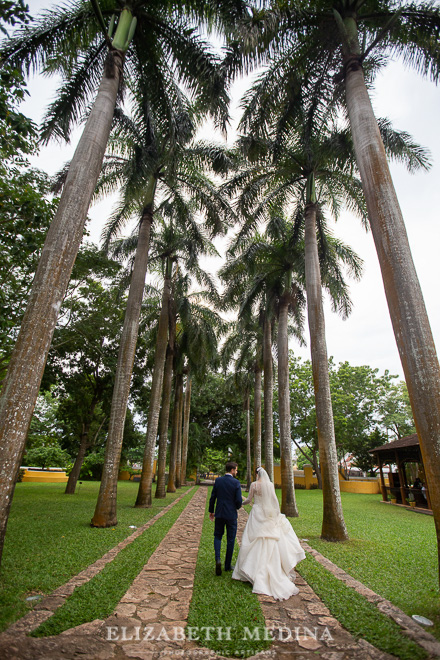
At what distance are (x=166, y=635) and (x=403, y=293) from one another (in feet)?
15.2

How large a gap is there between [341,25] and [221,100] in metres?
2.49

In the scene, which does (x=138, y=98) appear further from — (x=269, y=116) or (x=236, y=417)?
(x=236, y=417)

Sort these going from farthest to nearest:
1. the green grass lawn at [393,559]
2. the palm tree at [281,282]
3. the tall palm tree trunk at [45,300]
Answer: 1. the palm tree at [281,282]
2. the green grass lawn at [393,559]
3. the tall palm tree trunk at [45,300]

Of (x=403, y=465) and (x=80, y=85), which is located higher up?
(x=80, y=85)

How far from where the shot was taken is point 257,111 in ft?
26.8

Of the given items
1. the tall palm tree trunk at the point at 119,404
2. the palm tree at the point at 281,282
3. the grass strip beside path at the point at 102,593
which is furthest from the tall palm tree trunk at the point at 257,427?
the grass strip beside path at the point at 102,593

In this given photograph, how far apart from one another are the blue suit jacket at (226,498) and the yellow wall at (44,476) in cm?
3265

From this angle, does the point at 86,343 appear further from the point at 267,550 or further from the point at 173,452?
the point at 267,550

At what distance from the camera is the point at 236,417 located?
39.3m

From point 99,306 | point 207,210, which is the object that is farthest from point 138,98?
point 99,306

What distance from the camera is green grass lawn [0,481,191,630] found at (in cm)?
413

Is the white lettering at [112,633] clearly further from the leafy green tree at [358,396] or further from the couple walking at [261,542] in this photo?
the leafy green tree at [358,396]

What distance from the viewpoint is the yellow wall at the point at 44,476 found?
1247 inches

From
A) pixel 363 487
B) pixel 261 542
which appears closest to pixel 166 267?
pixel 261 542
